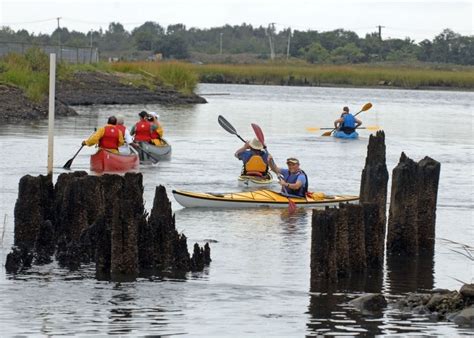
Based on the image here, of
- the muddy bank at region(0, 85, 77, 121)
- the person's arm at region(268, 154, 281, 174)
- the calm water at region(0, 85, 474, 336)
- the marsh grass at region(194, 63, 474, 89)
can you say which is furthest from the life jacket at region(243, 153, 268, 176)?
the marsh grass at region(194, 63, 474, 89)

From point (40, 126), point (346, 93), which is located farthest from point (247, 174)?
point (346, 93)

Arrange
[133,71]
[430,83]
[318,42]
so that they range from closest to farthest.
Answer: [133,71]
[430,83]
[318,42]

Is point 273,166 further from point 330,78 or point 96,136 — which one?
point 330,78

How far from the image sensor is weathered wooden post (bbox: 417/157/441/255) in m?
16.7

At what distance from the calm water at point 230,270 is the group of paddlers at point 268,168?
461 mm

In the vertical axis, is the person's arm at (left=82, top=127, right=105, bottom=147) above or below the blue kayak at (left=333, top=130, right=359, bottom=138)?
above

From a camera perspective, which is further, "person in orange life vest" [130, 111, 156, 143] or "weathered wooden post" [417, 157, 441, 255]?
"person in orange life vest" [130, 111, 156, 143]

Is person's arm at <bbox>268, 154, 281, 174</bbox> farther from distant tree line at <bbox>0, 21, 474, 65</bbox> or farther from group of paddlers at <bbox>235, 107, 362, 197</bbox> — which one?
distant tree line at <bbox>0, 21, 474, 65</bbox>

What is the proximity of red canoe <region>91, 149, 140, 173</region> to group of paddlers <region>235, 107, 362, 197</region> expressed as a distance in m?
3.00

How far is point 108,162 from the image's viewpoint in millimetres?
26250

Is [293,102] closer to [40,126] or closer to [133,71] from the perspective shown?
[133,71]

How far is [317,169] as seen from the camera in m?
31.0

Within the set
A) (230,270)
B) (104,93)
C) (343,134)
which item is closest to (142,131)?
(343,134)

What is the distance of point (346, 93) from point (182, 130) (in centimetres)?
4717
